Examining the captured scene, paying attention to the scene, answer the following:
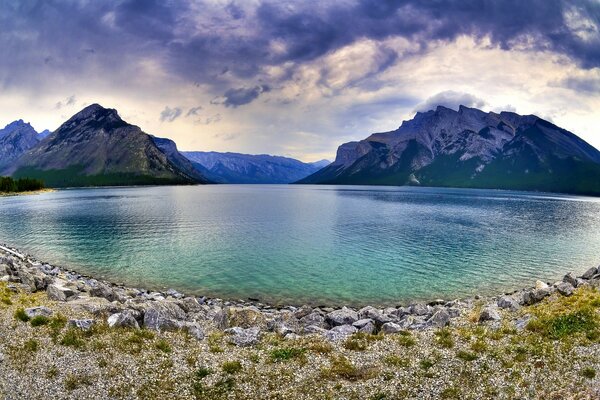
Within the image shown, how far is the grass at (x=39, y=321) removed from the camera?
26078 millimetres

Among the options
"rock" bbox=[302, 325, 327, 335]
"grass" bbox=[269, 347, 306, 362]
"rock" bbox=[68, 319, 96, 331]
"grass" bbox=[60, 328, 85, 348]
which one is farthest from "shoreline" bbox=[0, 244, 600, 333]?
"grass" bbox=[60, 328, 85, 348]

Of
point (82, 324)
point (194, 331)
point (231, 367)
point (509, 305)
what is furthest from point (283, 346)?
point (509, 305)

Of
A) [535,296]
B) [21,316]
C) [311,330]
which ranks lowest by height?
[311,330]

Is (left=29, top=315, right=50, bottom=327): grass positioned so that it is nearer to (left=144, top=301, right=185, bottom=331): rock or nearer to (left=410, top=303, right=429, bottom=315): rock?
(left=144, top=301, right=185, bottom=331): rock

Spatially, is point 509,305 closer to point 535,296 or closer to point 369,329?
point 535,296

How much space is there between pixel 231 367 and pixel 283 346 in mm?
4447

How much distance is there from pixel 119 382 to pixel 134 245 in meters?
67.4

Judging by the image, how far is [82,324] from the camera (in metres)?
26.1

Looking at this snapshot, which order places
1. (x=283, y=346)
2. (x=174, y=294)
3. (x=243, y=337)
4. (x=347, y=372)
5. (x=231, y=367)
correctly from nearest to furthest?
(x=347, y=372), (x=231, y=367), (x=283, y=346), (x=243, y=337), (x=174, y=294)

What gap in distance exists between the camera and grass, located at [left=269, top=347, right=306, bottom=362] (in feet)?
76.7

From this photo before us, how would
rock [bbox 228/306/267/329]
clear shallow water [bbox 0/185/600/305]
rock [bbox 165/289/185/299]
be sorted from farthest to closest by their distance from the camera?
clear shallow water [bbox 0/185/600/305]
rock [bbox 165/289/185/299]
rock [bbox 228/306/267/329]

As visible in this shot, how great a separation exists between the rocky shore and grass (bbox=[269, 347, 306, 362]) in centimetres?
7

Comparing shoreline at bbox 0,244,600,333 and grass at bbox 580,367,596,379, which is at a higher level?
grass at bbox 580,367,596,379

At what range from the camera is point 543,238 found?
9456cm
